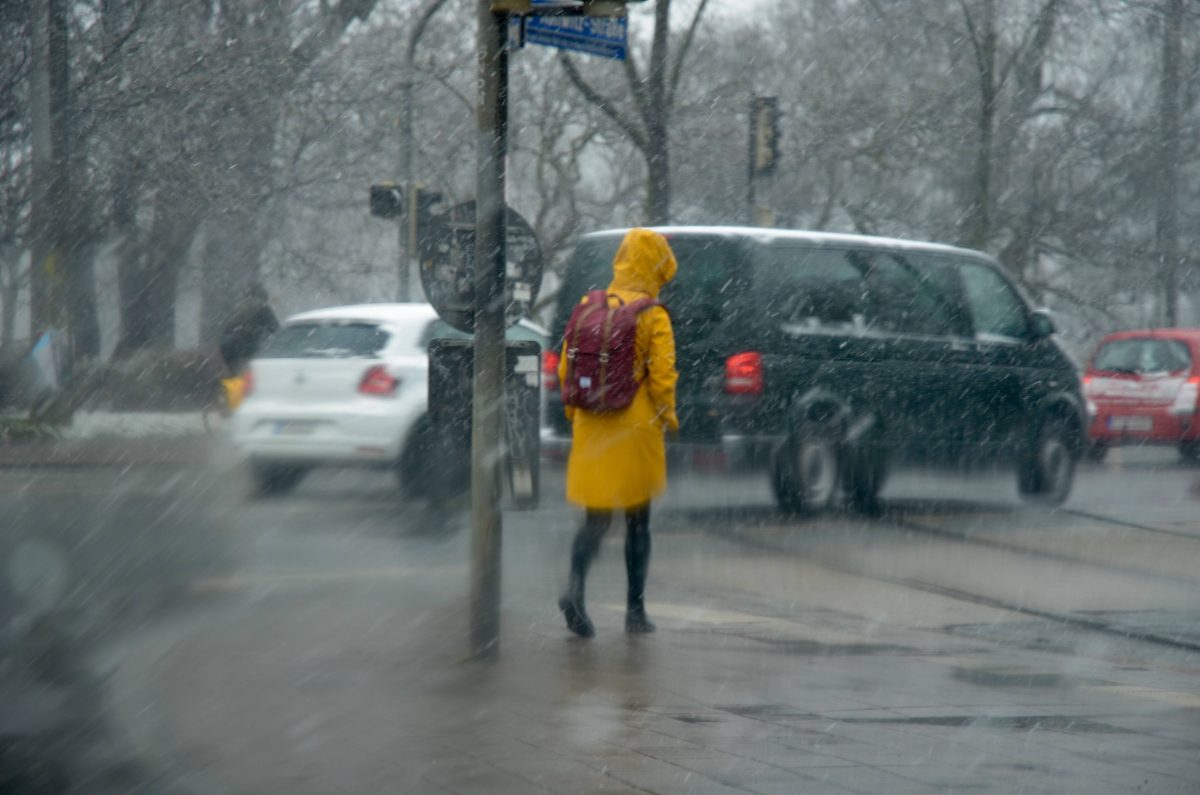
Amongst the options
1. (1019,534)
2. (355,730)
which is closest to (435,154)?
(1019,534)

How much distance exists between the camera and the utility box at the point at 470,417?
7000mm

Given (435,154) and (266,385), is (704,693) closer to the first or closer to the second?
(266,385)

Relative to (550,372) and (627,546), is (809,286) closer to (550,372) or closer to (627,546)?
(550,372)

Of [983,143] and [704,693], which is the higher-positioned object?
[983,143]

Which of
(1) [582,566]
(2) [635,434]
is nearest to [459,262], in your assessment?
(2) [635,434]

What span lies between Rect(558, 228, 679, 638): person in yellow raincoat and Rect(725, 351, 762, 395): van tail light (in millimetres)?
4418

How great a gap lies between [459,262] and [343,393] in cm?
629

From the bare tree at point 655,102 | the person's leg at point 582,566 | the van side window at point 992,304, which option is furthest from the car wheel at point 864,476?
the bare tree at point 655,102

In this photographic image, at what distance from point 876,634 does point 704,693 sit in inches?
73.7

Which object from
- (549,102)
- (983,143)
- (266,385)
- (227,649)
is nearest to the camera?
(227,649)

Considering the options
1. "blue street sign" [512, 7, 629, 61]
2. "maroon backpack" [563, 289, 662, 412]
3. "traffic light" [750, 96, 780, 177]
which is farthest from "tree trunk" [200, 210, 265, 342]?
"blue street sign" [512, 7, 629, 61]

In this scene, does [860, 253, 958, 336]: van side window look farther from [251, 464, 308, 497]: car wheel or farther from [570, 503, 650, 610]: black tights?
[570, 503, 650, 610]: black tights

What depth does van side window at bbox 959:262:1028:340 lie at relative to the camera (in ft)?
44.1

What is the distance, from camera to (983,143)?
73.5ft
